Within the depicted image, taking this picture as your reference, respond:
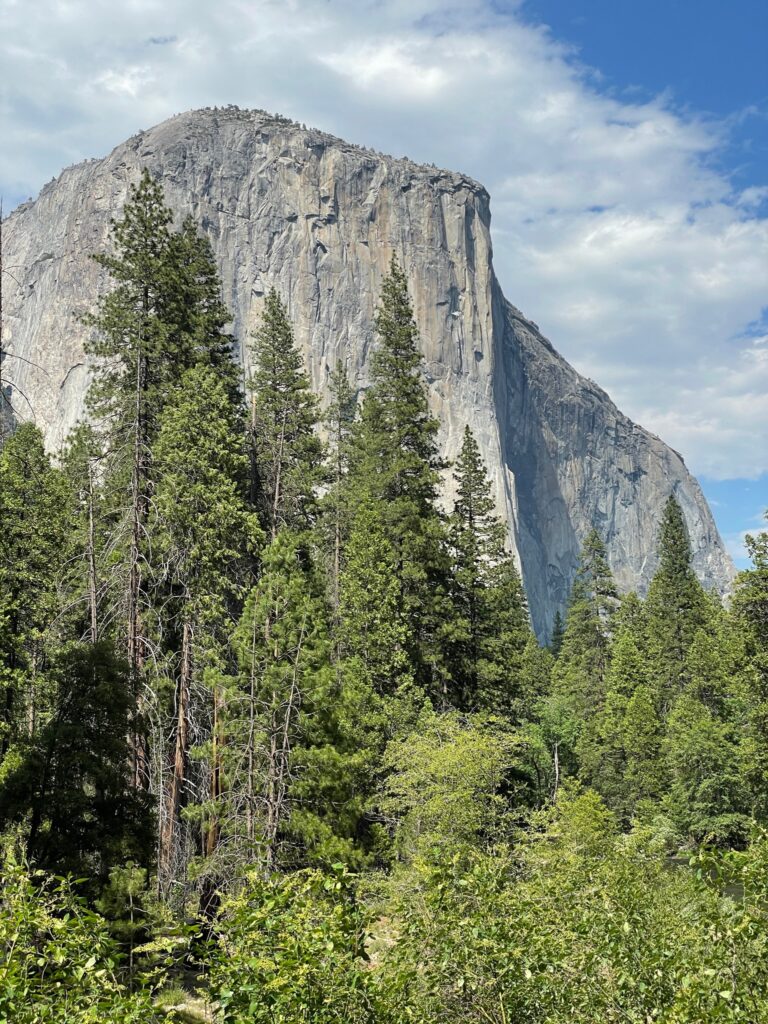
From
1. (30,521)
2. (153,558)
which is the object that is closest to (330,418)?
(30,521)

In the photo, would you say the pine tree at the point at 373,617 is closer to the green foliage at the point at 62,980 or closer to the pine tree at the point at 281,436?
the pine tree at the point at 281,436

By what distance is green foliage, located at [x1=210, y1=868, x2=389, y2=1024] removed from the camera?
4.64 m

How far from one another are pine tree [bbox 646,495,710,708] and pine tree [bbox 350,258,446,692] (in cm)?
2062

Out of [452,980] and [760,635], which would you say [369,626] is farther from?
[452,980]

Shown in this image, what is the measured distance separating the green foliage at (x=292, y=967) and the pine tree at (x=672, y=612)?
40498 mm

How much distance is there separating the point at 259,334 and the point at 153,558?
13.2m

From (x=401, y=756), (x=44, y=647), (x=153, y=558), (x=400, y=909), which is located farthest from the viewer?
(x=44, y=647)

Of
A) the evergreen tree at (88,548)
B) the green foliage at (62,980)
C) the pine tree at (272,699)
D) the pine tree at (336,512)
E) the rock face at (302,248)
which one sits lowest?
the green foliage at (62,980)

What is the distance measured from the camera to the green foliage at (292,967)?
4641 mm

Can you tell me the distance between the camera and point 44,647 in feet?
75.0

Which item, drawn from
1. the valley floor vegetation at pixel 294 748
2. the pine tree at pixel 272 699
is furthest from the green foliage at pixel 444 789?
the pine tree at pixel 272 699

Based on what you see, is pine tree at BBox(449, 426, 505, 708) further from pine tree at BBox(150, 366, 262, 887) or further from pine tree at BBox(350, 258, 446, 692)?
pine tree at BBox(150, 366, 262, 887)

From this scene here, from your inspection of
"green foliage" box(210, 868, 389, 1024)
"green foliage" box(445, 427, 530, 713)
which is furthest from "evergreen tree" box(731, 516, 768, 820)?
"green foliage" box(210, 868, 389, 1024)

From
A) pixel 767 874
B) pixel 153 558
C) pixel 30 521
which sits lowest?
pixel 767 874
